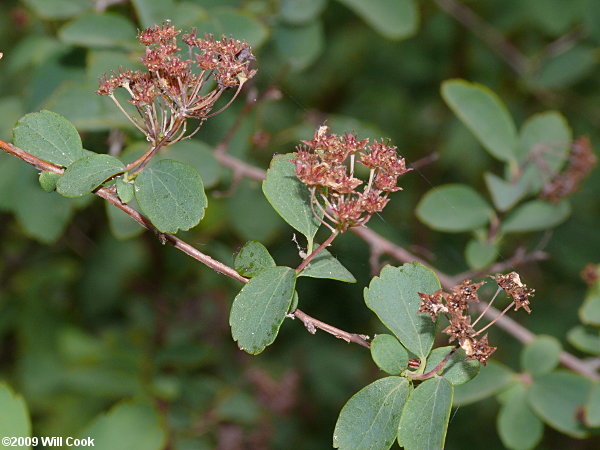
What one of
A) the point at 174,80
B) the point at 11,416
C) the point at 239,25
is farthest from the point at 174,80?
the point at 239,25

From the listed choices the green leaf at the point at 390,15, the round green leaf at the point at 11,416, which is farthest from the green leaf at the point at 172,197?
the green leaf at the point at 390,15

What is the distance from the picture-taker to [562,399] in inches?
75.6

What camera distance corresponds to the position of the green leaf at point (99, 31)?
1.94 meters

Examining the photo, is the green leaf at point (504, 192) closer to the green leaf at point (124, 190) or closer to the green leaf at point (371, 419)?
the green leaf at point (371, 419)

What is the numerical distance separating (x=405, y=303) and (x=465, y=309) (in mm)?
118

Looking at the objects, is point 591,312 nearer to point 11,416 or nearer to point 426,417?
point 426,417

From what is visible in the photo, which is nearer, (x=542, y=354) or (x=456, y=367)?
(x=456, y=367)

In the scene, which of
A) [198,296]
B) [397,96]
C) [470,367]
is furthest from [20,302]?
[470,367]

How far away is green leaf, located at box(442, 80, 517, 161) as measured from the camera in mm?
2084

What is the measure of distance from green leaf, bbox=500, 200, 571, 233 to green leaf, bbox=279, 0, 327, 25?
1032mm

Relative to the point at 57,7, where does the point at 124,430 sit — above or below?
below

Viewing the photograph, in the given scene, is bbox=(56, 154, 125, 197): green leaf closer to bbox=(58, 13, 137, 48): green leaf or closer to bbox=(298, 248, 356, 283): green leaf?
bbox=(298, 248, 356, 283): green leaf

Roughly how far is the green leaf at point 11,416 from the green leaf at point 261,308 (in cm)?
59

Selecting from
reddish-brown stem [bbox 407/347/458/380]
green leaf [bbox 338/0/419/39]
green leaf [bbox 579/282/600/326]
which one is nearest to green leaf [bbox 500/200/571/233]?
green leaf [bbox 579/282/600/326]
